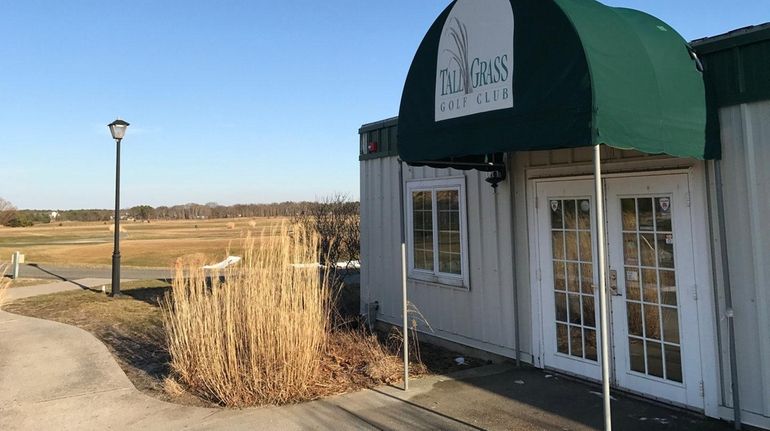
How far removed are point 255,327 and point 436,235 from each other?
10.3 ft

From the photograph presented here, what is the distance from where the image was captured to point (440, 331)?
723cm

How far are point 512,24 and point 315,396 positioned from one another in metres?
4.04

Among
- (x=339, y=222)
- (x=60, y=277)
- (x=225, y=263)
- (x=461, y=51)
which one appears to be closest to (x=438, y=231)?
(x=225, y=263)

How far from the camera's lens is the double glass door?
4492 mm

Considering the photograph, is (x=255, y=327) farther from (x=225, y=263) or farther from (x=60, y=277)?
(x=60, y=277)

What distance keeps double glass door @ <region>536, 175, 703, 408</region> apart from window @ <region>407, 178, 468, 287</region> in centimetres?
133

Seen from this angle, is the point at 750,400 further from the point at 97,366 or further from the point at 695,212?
the point at 97,366

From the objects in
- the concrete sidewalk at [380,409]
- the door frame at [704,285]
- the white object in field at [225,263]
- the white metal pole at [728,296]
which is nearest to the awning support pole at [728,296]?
the white metal pole at [728,296]

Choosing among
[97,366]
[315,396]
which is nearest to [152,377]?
[97,366]

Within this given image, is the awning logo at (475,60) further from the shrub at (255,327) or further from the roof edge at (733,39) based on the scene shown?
the shrub at (255,327)

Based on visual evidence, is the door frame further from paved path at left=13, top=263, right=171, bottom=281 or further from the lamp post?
paved path at left=13, top=263, right=171, bottom=281

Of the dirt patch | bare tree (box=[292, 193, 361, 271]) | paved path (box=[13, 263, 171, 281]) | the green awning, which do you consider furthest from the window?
the dirt patch

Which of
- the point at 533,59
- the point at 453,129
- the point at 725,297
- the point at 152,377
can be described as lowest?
the point at 152,377

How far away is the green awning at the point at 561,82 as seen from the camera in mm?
3410
